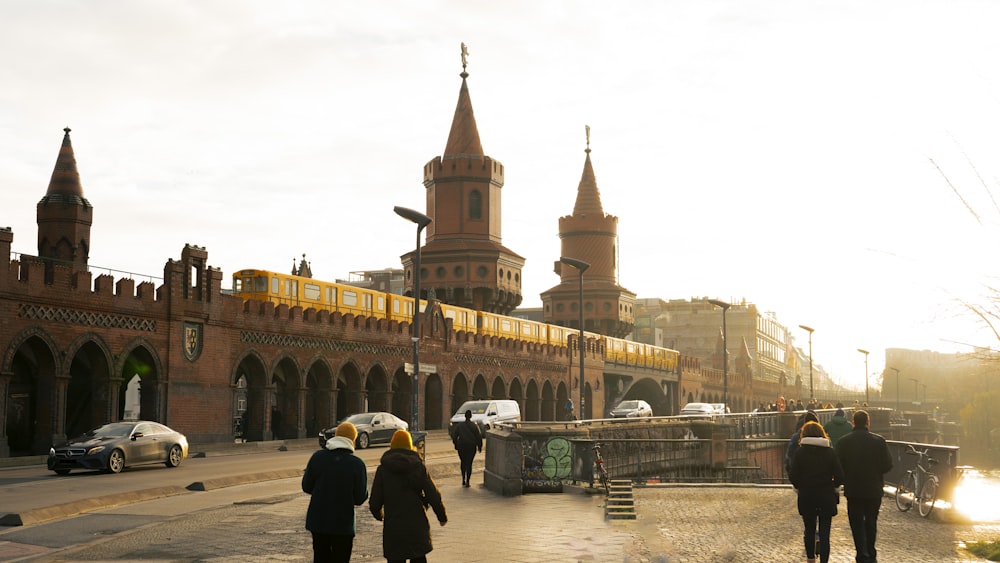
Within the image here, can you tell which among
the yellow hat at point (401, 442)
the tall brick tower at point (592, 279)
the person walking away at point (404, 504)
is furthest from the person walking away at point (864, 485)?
the tall brick tower at point (592, 279)

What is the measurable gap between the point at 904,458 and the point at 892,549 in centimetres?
660

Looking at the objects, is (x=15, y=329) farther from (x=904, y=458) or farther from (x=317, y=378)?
(x=904, y=458)

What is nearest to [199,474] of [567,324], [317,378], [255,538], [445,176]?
[255,538]

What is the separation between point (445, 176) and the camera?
7531 centimetres

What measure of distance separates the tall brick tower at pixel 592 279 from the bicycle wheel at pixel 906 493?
238 ft

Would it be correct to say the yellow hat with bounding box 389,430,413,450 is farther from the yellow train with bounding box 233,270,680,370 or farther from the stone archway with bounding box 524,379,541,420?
the stone archway with bounding box 524,379,541,420

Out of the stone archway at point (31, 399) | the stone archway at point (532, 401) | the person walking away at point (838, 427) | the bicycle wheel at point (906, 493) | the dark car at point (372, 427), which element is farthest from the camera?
the stone archway at point (532, 401)

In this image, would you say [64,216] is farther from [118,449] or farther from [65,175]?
[118,449]

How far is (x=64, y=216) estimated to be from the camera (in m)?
43.2

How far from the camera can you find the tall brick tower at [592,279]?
9244 centimetres

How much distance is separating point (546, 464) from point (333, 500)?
1180 cm

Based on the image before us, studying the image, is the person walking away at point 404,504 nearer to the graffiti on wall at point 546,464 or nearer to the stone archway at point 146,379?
the graffiti on wall at point 546,464

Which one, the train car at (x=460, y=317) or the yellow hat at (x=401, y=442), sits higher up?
the train car at (x=460, y=317)

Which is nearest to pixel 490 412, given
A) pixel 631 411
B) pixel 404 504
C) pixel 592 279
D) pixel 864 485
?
pixel 631 411
